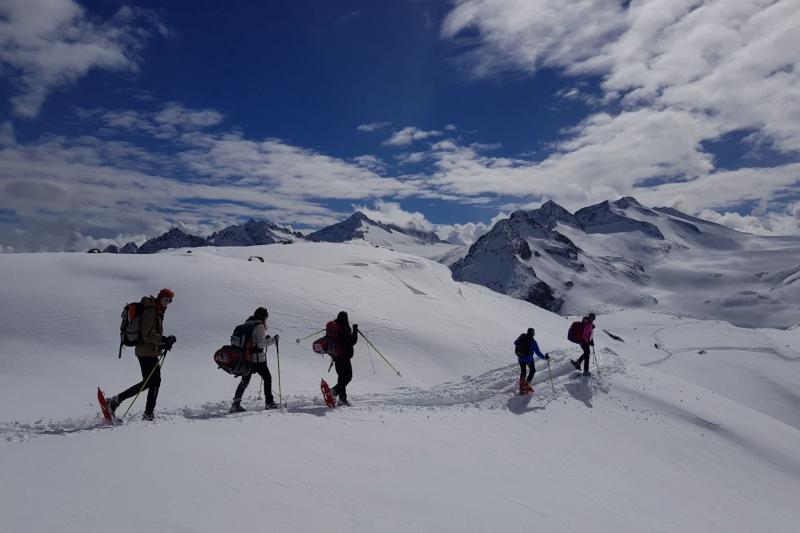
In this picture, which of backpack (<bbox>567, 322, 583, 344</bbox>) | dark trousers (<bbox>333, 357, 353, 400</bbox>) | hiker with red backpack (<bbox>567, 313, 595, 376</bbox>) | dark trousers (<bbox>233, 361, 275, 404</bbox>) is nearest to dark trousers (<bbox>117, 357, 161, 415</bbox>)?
dark trousers (<bbox>233, 361, 275, 404</bbox>)

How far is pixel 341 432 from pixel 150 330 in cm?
456

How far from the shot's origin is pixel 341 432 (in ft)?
33.8

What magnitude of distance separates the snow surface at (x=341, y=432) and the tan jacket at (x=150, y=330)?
1466mm

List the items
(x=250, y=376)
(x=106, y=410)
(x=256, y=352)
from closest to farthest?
(x=106, y=410), (x=250, y=376), (x=256, y=352)

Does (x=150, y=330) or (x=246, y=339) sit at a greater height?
(x=150, y=330)

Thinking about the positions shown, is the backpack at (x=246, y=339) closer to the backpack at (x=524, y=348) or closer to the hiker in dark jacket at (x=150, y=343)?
the hiker in dark jacket at (x=150, y=343)

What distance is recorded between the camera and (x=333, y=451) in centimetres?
901

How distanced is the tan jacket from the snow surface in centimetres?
147

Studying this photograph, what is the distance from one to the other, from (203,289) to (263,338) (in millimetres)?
13048

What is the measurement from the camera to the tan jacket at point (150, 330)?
34.2 feet

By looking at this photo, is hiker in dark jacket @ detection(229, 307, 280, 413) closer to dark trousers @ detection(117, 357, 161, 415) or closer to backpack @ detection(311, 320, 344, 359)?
backpack @ detection(311, 320, 344, 359)

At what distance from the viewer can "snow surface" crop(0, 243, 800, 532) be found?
6609 millimetres

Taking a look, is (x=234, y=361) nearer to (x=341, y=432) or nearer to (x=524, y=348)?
(x=341, y=432)

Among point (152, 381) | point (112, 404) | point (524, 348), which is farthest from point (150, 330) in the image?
point (524, 348)
